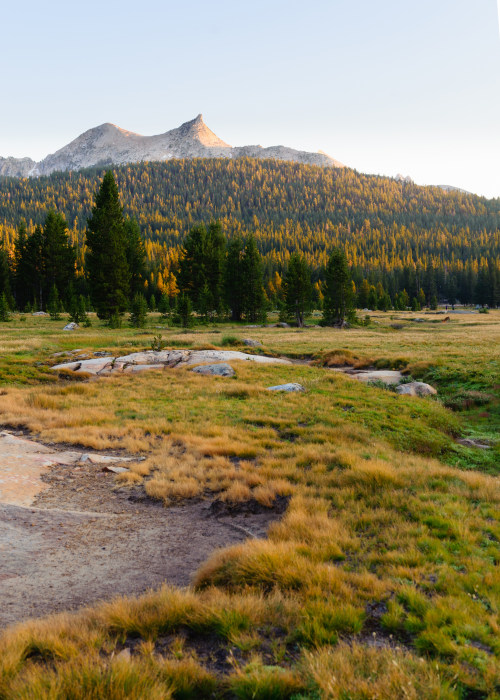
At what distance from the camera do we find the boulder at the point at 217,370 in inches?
931

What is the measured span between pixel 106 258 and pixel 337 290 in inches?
1401

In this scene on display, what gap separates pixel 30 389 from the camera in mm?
18203

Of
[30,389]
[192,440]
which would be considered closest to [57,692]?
[192,440]

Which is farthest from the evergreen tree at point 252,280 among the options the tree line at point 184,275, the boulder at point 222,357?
the boulder at point 222,357

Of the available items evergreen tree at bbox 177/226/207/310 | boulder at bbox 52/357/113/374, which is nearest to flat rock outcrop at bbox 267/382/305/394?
boulder at bbox 52/357/113/374

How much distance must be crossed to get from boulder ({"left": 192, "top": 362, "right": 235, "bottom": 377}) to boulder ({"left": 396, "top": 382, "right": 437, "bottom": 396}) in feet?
33.4

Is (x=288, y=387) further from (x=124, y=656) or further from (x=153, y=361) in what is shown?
(x=124, y=656)

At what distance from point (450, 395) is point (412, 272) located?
134m

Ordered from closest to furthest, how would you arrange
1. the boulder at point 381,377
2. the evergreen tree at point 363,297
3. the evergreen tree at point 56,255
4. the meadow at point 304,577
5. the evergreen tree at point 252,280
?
the meadow at point 304,577 → the boulder at point 381,377 → the evergreen tree at point 252,280 → the evergreen tree at point 56,255 → the evergreen tree at point 363,297

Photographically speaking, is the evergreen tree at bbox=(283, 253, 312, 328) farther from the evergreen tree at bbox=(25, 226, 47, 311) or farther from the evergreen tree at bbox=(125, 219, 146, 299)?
the evergreen tree at bbox=(25, 226, 47, 311)

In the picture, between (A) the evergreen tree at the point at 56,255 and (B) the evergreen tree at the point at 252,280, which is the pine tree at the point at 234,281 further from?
(A) the evergreen tree at the point at 56,255

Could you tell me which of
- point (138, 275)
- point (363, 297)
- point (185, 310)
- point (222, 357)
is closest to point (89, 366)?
point (222, 357)

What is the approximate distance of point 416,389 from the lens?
65.2 feet

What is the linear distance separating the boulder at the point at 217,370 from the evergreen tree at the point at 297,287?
129 feet
